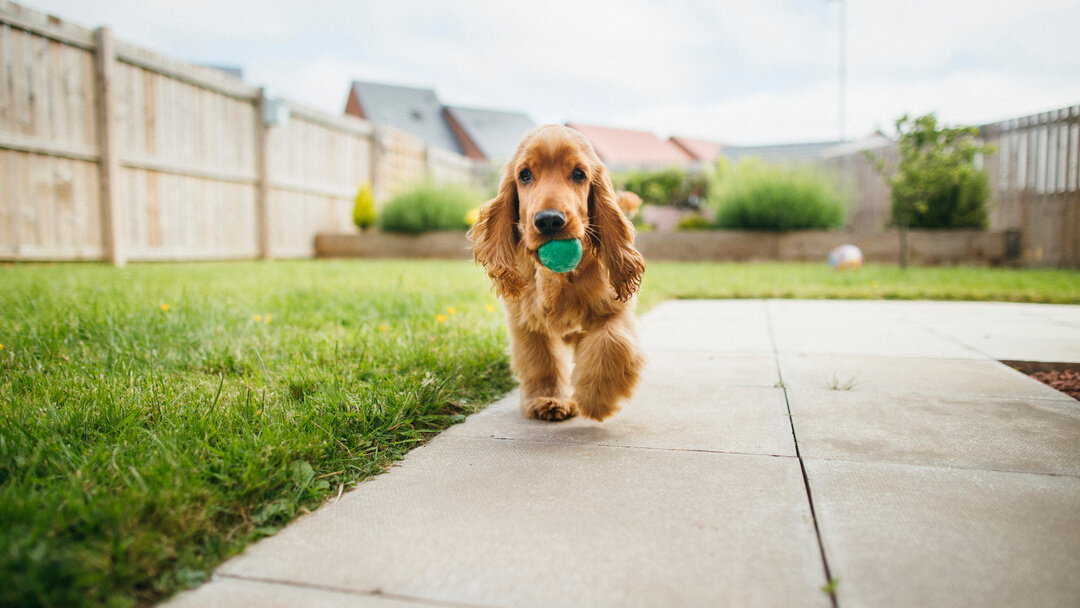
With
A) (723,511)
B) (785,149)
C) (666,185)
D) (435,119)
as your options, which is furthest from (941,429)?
(435,119)

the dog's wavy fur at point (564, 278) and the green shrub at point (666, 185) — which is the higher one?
the green shrub at point (666, 185)

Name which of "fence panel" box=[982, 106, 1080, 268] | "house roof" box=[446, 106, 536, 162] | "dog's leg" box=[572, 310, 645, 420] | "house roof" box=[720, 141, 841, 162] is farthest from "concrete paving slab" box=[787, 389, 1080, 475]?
"house roof" box=[446, 106, 536, 162]

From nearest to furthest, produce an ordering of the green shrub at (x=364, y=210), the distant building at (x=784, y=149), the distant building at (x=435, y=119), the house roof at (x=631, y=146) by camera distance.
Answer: the green shrub at (x=364, y=210)
the distant building at (x=784, y=149)
the distant building at (x=435, y=119)
the house roof at (x=631, y=146)

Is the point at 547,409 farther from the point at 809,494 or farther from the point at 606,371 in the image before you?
the point at 809,494

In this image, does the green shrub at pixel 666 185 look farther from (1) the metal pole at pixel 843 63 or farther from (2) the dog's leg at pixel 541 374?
(2) the dog's leg at pixel 541 374

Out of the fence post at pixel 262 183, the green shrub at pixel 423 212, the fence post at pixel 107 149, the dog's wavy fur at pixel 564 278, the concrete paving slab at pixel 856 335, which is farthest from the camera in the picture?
the green shrub at pixel 423 212

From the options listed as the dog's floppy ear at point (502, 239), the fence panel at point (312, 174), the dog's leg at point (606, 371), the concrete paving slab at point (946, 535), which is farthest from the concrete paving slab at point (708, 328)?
the fence panel at point (312, 174)

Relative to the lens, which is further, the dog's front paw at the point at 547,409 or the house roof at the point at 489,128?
the house roof at the point at 489,128

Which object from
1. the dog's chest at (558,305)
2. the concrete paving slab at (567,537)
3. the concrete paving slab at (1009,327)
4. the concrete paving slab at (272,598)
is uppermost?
the dog's chest at (558,305)

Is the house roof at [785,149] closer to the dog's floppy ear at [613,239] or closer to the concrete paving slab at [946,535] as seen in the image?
the dog's floppy ear at [613,239]

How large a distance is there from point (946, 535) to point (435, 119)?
35.8 meters

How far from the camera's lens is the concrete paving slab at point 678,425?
192 centimetres

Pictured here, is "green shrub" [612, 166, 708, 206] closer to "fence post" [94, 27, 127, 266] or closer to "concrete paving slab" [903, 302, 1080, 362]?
"concrete paving slab" [903, 302, 1080, 362]

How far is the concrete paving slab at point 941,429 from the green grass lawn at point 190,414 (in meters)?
1.30
